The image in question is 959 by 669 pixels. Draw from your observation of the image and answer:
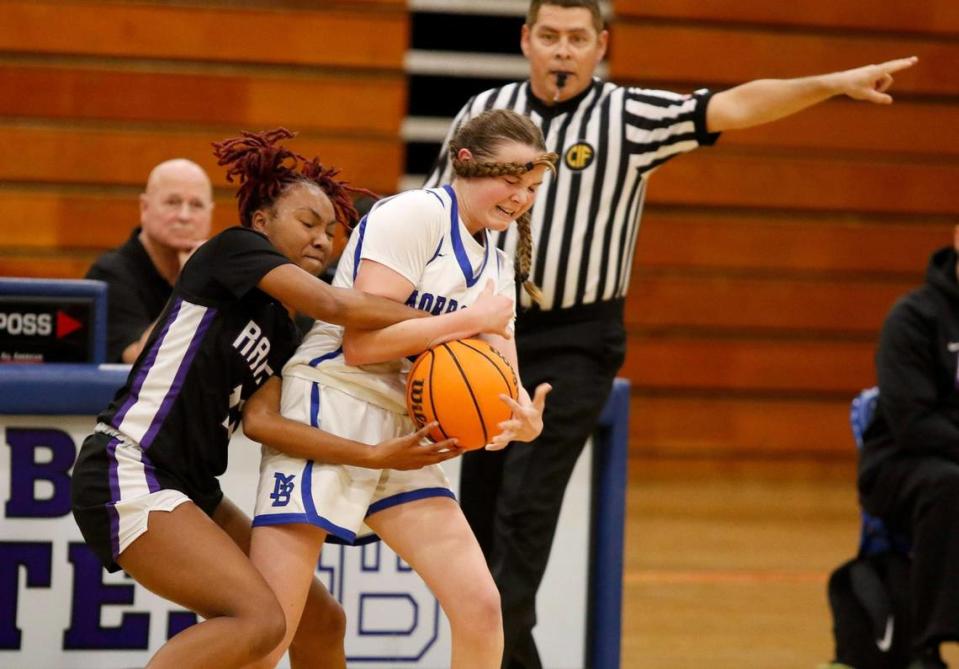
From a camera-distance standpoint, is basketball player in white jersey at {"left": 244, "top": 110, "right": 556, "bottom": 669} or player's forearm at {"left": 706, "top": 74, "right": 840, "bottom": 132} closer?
basketball player in white jersey at {"left": 244, "top": 110, "right": 556, "bottom": 669}

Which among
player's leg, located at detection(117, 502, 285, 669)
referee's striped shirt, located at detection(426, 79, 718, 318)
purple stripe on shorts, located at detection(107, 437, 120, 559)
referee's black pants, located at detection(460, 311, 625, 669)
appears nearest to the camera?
player's leg, located at detection(117, 502, 285, 669)

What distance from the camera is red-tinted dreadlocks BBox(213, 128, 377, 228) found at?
3.30 metres

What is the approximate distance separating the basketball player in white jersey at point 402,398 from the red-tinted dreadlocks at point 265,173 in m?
0.21

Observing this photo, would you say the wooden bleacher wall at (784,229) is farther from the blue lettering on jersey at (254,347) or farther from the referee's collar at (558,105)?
the blue lettering on jersey at (254,347)

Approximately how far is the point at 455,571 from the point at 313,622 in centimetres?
46

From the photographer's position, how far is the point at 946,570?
4.68 meters

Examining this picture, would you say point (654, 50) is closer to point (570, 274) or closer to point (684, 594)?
point (684, 594)

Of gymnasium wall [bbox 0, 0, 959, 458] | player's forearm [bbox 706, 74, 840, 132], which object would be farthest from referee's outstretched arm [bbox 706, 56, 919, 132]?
gymnasium wall [bbox 0, 0, 959, 458]

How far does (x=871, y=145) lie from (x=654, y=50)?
1.59m

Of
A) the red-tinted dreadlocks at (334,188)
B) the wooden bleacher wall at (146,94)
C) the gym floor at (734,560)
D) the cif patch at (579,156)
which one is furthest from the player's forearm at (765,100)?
the wooden bleacher wall at (146,94)

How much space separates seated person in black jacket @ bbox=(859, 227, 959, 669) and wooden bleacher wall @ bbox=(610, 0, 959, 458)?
12.2 feet

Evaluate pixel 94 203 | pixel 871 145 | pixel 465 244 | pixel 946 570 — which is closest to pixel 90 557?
pixel 465 244

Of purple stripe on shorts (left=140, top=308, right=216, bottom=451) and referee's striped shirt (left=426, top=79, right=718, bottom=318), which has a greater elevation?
referee's striped shirt (left=426, top=79, right=718, bottom=318)

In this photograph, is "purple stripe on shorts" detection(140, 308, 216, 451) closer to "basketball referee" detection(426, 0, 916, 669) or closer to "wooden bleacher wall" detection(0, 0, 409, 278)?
"basketball referee" detection(426, 0, 916, 669)
